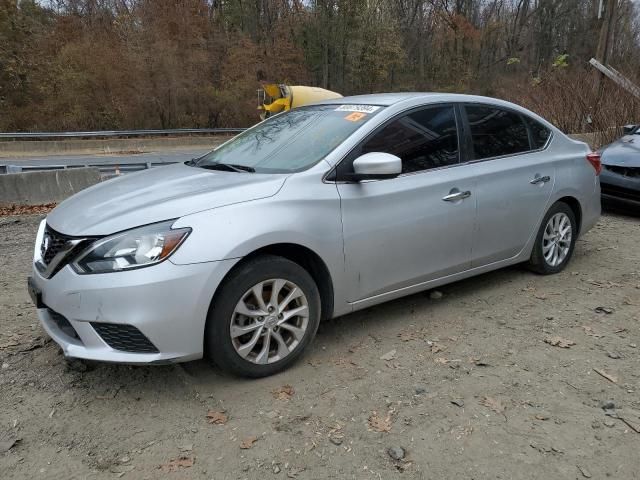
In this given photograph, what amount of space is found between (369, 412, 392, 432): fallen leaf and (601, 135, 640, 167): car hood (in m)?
6.10

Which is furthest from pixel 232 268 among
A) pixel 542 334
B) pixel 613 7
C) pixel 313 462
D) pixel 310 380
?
pixel 613 7

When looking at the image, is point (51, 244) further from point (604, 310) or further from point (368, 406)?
point (604, 310)

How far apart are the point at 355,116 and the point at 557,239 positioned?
7.75ft

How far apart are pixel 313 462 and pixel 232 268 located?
3.50ft

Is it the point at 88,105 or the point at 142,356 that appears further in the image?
the point at 88,105

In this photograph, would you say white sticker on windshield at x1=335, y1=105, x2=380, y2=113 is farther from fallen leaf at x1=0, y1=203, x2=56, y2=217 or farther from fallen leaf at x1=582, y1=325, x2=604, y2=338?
fallen leaf at x1=0, y1=203, x2=56, y2=217

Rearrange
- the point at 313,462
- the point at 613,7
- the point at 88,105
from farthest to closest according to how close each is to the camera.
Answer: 1. the point at 88,105
2. the point at 613,7
3. the point at 313,462

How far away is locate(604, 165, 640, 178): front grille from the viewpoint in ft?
23.5

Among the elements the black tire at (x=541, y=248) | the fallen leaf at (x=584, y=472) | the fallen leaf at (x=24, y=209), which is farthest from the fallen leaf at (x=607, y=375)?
the fallen leaf at (x=24, y=209)

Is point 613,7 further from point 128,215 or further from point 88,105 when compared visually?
point 88,105

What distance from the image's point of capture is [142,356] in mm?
2775

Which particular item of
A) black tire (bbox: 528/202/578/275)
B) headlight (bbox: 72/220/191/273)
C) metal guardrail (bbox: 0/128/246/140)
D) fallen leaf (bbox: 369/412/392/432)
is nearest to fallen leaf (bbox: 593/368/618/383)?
fallen leaf (bbox: 369/412/392/432)

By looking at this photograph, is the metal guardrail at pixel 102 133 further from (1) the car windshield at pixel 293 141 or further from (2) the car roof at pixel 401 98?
(2) the car roof at pixel 401 98

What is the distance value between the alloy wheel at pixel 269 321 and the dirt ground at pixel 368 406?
191 mm
